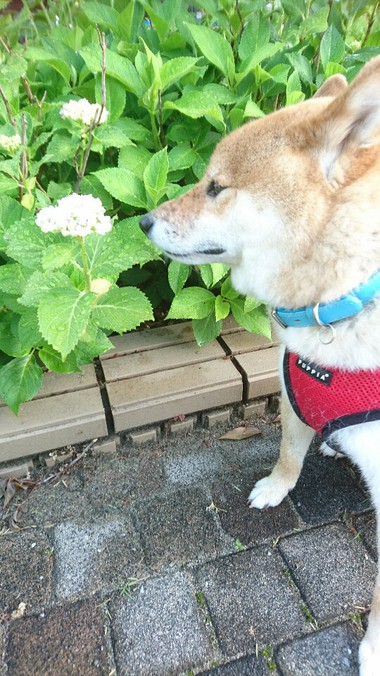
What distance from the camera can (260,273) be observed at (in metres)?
1.49

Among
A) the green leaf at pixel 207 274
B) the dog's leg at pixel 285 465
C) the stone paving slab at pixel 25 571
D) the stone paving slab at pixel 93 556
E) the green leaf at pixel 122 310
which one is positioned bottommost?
the stone paving slab at pixel 93 556

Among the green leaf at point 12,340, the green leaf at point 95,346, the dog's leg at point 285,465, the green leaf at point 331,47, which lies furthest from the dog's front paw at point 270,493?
the green leaf at point 331,47

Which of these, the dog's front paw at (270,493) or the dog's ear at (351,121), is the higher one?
the dog's ear at (351,121)

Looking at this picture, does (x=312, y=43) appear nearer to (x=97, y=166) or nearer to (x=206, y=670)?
(x=97, y=166)

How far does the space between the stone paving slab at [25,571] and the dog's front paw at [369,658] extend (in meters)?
1.26

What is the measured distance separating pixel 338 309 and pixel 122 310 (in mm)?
904

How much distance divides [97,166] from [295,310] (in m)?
1.69

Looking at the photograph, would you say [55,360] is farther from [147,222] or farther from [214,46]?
[214,46]

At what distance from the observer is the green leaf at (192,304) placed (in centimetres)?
233

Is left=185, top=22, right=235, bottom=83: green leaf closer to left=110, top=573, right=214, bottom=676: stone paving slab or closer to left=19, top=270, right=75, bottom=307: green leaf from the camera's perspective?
left=19, top=270, right=75, bottom=307: green leaf

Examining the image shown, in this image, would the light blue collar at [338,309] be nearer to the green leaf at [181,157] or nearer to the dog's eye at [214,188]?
the dog's eye at [214,188]

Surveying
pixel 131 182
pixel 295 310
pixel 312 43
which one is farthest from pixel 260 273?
pixel 312 43

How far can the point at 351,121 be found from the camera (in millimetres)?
1201

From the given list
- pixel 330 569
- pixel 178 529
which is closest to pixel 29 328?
pixel 178 529
